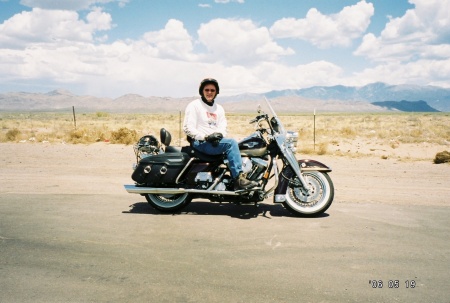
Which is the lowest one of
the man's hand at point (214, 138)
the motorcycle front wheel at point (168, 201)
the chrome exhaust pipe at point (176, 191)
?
the motorcycle front wheel at point (168, 201)

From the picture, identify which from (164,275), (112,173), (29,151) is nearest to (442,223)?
(164,275)

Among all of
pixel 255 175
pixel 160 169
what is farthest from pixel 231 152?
pixel 160 169

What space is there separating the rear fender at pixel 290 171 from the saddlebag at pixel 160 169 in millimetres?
1647

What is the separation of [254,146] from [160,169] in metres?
1.68

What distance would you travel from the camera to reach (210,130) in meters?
6.54

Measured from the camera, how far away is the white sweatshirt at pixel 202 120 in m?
6.34

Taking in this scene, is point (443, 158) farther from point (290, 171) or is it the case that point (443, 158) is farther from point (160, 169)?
point (160, 169)

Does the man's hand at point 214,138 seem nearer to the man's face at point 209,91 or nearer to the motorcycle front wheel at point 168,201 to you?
the man's face at point 209,91

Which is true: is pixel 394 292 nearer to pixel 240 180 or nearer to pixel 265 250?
pixel 265 250

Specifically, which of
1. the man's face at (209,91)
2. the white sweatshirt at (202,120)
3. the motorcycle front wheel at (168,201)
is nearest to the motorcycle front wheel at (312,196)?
the white sweatshirt at (202,120)

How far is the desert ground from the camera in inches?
152

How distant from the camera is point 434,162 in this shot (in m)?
13.6

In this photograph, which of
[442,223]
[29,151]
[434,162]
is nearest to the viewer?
[442,223]

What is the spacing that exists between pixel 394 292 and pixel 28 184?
8201 mm
